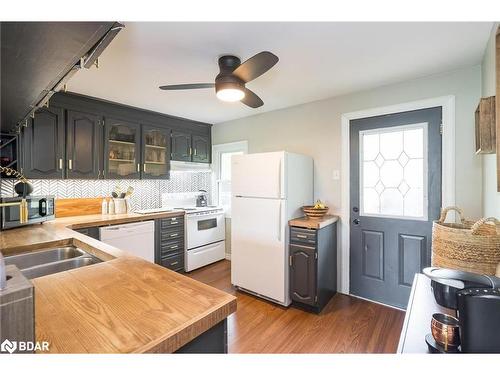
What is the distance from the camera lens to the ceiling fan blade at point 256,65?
142 cm

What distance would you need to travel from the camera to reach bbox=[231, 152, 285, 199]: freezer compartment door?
2.49 m

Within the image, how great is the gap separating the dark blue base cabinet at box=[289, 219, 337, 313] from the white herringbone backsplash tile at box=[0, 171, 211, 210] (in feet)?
7.37

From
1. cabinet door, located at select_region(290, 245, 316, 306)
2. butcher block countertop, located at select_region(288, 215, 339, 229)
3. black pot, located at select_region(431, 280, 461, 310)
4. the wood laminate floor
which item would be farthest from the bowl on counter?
black pot, located at select_region(431, 280, 461, 310)

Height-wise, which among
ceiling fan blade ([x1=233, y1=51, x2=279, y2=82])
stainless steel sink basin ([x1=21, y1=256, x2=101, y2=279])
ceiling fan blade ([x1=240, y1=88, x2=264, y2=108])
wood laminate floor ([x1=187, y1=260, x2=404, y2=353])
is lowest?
wood laminate floor ([x1=187, y1=260, x2=404, y2=353])

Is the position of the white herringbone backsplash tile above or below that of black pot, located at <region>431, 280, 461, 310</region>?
above

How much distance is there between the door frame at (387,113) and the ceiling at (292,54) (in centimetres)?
26

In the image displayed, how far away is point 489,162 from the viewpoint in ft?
5.76

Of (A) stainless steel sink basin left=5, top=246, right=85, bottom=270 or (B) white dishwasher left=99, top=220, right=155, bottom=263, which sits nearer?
(A) stainless steel sink basin left=5, top=246, right=85, bottom=270

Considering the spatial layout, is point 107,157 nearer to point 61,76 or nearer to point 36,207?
point 36,207

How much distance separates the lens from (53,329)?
0.70 meters

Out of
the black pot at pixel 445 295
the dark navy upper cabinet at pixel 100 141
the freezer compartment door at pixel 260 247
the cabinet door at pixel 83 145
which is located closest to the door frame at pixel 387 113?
the freezer compartment door at pixel 260 247

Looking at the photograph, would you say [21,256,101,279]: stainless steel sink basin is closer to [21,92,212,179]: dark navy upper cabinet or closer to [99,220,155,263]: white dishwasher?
Answer: [99,220,155,263]: white dishwasher

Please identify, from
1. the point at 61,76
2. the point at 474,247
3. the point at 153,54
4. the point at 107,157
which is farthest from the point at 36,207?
the point at 474,247
